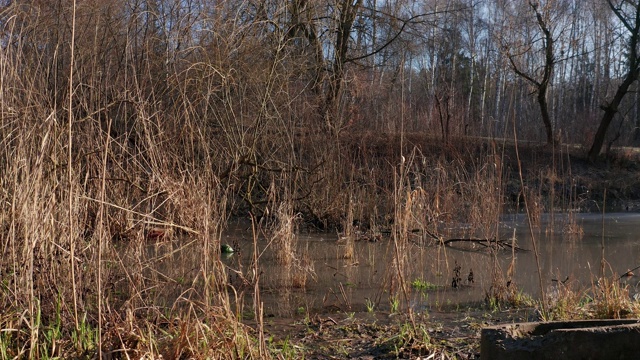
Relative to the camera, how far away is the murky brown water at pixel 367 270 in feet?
18.8

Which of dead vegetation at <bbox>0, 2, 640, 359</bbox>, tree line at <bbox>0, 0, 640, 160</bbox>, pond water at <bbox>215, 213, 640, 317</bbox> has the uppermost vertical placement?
tree line at <bbox>0, 0, 640, 160</bbox>

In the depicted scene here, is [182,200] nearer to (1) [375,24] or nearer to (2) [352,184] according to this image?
(2) [352,184]

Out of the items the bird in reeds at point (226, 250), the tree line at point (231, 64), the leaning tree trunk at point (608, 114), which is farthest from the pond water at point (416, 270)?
the leaning tree trunk at point (608, 114)

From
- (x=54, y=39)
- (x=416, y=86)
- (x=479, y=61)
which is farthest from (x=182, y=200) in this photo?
(x=479, y=61)

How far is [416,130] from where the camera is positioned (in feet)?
62.2

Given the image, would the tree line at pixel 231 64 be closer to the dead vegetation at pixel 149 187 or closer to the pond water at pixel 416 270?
the dead vegetation at pixel 149 187

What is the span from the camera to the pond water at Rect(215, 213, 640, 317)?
5952 mm

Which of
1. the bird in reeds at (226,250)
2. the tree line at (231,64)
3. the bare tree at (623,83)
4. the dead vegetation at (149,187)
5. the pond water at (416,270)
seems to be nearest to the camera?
the dead vegetation at (149,187)

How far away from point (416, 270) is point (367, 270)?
54cm

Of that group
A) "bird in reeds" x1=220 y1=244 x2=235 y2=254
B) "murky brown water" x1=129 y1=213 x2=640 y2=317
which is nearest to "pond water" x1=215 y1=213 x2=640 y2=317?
"murky brown water" x1=129 y1=213 x2=640 y2=317

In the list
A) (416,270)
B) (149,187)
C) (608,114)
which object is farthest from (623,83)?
(149,187)

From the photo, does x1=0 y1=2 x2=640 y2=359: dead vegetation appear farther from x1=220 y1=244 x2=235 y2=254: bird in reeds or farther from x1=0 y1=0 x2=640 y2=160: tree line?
x1=220 y1=244 x2=235 y2=254: bird in reeds

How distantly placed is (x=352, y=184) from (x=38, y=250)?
22.1ft

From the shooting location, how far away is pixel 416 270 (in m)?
7.26
